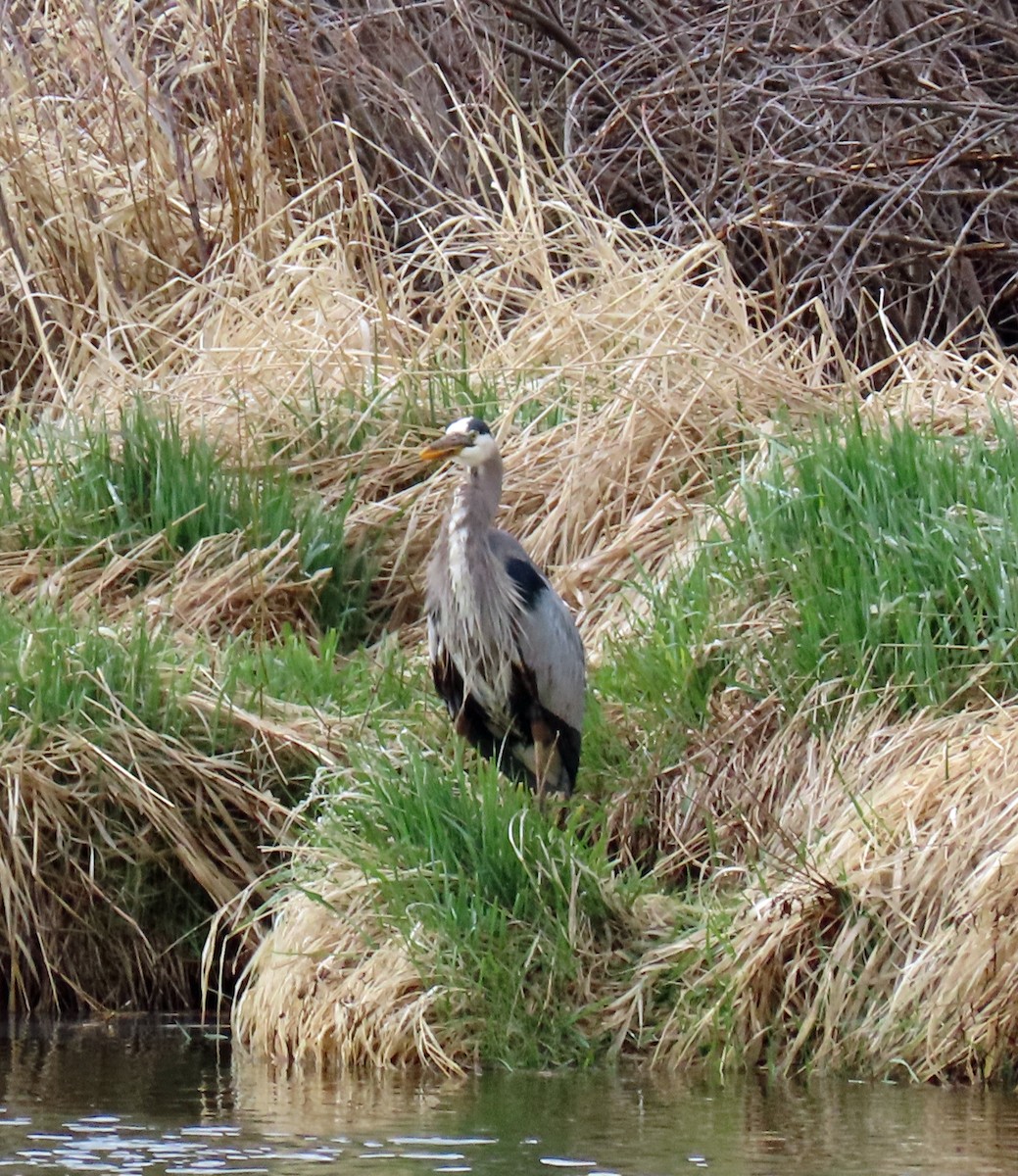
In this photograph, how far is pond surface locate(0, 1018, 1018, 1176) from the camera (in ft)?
11.5

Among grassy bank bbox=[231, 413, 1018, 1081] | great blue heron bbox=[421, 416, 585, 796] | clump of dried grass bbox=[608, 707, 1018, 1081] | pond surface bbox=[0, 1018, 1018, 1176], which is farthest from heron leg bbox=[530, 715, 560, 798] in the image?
pond surface bbox=[0, 1018, 1018, 1176]

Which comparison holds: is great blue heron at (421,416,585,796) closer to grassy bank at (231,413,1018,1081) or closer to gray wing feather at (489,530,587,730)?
gray wing feather at (489,530,587,730)

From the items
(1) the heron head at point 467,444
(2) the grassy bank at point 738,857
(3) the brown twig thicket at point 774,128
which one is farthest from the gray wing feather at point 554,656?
(3) the brown twig thicket at point 774,128

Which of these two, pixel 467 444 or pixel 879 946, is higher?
pixel 467 444

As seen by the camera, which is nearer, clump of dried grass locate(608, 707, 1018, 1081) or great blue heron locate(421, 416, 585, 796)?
clump of dried grass locate(608, 707, 1018, 1081)

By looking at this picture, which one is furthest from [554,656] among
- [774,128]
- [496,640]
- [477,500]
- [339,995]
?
[774,128]

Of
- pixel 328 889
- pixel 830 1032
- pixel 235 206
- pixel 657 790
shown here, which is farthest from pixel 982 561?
pixel 235 206

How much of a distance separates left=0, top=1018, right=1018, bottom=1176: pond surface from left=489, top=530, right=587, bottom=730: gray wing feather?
44.9 inches

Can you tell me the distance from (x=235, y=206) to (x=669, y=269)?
1675 mm

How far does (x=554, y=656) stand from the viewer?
5.29 metres

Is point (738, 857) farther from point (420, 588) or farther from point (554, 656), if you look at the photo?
point (420, 588)

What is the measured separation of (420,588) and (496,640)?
1.13m

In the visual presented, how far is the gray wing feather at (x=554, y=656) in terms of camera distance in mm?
5238

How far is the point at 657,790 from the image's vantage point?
5.17 m
